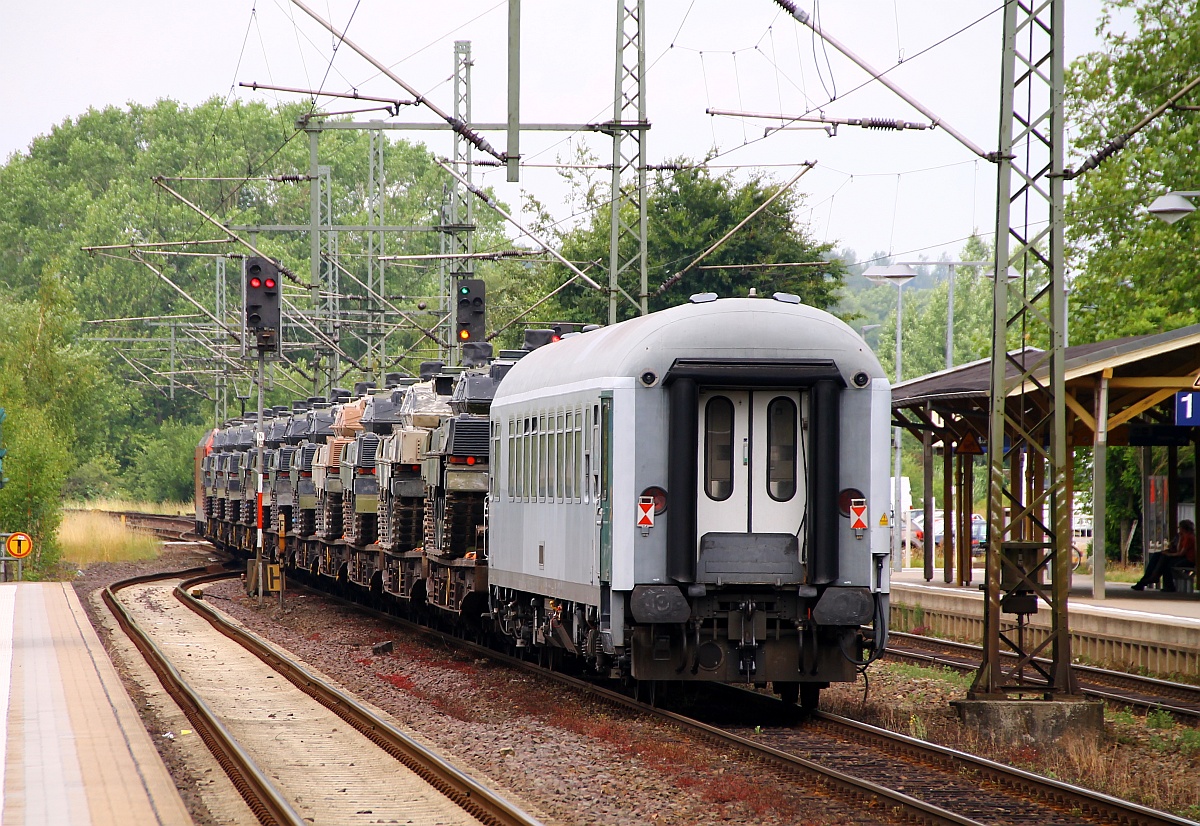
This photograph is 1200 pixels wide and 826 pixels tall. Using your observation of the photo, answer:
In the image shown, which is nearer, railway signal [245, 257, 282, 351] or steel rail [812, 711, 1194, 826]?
steel rail [812, 711, 1194, 826]

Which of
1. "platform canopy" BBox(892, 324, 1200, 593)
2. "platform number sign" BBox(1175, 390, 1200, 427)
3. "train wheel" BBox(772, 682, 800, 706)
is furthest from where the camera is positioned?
"platform number sign" BBox(1175, 390, 1200, 427)

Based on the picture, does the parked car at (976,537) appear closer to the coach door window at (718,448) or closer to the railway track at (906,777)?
the coach door window at (718,448)

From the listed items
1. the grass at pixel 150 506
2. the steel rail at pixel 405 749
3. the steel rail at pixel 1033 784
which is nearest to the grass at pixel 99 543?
the steel rail at pixel 405 749

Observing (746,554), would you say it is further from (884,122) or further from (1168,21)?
(1168,21)

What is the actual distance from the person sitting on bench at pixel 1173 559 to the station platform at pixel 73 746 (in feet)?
52.1

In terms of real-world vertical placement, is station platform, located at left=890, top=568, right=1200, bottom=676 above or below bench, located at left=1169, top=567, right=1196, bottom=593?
below

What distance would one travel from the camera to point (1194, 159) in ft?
126

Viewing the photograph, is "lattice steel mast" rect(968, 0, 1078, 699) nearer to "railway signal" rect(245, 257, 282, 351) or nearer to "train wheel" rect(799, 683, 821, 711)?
"train wheel" rect(799, 683, 821, 711)

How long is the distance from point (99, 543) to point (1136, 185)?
91.3ft

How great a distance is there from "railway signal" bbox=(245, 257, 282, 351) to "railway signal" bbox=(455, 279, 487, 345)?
2.71m

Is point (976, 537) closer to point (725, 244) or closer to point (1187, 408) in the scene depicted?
point (725, 244)

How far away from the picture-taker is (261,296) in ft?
82.7

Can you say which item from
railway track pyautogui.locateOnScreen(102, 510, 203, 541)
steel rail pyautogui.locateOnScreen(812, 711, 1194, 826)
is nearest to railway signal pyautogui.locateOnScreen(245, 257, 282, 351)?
steel rail pyautogui.locateOnScreen(812, 711, 1194, 826)

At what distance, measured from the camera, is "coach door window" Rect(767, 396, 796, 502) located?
539 inches
